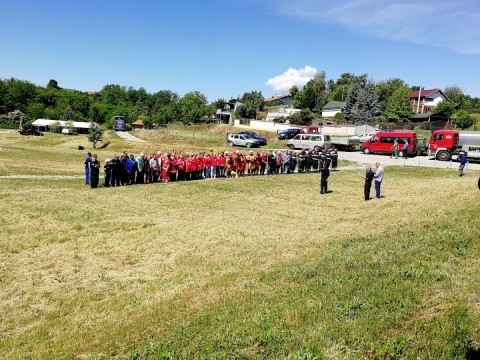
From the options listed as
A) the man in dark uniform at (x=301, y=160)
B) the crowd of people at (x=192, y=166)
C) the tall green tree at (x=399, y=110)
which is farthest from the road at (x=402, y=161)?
the tall green tree at (x=399, y=110)

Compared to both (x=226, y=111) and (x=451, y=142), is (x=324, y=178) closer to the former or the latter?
(x=451, y=142)

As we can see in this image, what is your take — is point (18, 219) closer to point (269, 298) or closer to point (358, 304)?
point (269, 298)

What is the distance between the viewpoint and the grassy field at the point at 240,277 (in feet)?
19.1

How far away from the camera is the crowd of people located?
21234mm

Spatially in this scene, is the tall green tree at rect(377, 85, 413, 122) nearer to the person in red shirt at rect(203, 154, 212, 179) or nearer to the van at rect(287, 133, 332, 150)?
the van at rect(287, 133, 332, 150)

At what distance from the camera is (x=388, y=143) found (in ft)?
119

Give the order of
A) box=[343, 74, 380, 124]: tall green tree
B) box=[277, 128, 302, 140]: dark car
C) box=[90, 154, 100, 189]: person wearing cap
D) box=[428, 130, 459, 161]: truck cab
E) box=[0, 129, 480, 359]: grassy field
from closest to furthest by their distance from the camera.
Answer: box=[0, 129, 480, 359]: grassy field, box=[90, 154, 100, 189]: person wearing cap, box=[428, 130, 459, 161]: truck cab, box=[277, 128, 302, 140]: dark car, box=[343, 74, 380, 124]: tall green tree

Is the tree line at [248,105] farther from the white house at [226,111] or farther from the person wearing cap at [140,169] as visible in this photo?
the person wearing cap at [140,169]

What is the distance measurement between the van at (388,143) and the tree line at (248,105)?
119 feet

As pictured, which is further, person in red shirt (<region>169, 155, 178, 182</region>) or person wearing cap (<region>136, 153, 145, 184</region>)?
person in red shirt (<region>169, 155, 178, 182</region>)

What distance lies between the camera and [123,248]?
11.6 meters

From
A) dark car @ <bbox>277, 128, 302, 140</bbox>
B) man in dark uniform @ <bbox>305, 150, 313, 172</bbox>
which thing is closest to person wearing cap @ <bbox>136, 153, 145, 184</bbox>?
man in dark uniform @ <bbox>305, 150, 313, 172</bbox>

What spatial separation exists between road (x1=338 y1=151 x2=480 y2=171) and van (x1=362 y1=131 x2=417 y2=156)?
64 cm

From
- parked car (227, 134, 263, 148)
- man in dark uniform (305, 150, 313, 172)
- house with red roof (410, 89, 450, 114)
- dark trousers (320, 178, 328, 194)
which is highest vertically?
house with red roof (410, 89, 450, 114)
